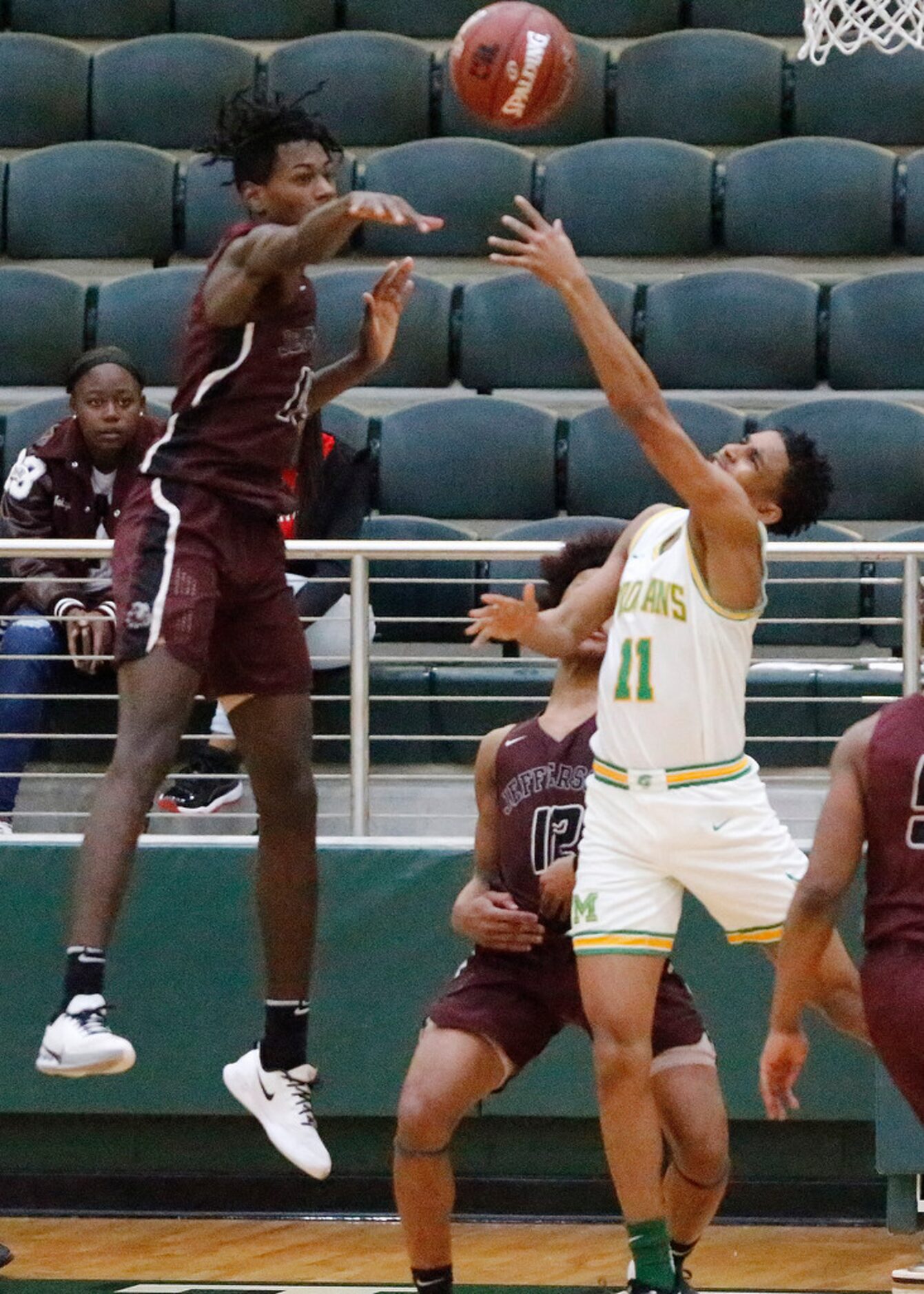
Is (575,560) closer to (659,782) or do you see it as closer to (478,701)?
(659,782)

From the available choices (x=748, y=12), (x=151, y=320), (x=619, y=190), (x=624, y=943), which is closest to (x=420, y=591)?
(x=151, y=320)

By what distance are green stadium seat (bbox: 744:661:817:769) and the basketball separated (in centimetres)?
187

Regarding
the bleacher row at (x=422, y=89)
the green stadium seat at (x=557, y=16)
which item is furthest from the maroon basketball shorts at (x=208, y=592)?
the green stadium seat at (x=557, y=16)

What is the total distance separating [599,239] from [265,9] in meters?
2.25

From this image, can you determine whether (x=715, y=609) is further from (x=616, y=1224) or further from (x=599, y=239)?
(x=599, y=239)

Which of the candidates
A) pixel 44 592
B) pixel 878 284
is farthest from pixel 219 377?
pixel 878 284

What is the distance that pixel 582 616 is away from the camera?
5.18 metres

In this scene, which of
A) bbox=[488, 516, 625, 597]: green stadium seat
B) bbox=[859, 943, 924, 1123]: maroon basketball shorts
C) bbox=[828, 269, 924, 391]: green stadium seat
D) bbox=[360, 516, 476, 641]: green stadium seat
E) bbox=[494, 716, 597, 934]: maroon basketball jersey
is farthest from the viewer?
bbox=[828, 269, 924, 391]: green stadium seat

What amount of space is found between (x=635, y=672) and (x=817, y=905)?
3.49ft

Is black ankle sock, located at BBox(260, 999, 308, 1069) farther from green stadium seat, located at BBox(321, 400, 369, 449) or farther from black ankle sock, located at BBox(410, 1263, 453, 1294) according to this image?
green stadium seat, located at BBox(321, 400, 369, 449)

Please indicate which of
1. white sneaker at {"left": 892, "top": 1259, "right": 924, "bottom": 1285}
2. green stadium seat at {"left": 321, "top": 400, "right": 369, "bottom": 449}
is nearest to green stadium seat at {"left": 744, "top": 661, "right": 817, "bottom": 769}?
white sneaker at {"left": 892, "top": 1259, "right": 924, "bottom": 1285}

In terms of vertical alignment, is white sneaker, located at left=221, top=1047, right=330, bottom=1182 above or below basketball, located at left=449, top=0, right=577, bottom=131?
below

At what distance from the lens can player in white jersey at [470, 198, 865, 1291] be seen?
15.4 feet

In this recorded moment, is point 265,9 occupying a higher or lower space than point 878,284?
higher
